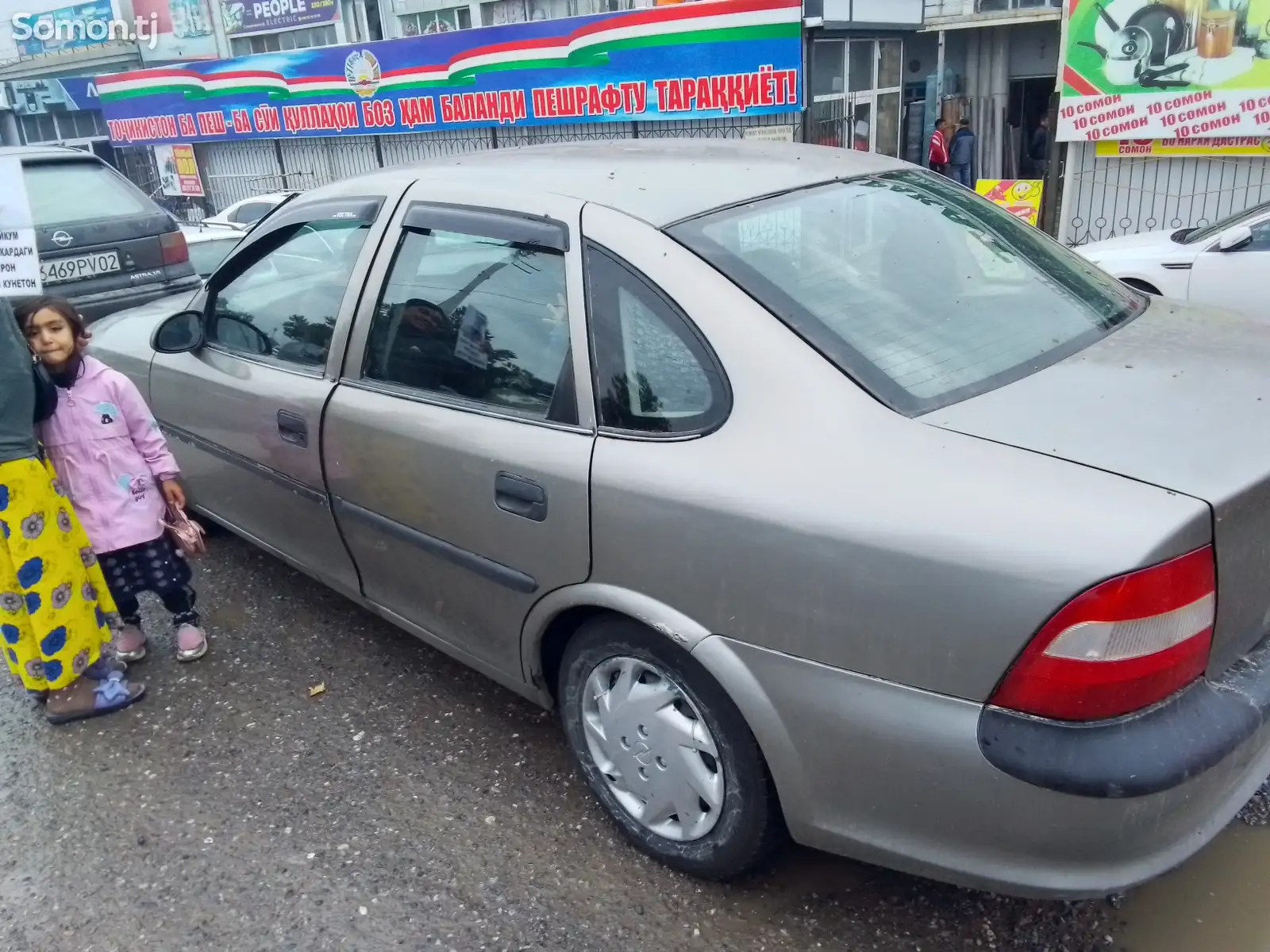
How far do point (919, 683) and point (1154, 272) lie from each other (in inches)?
243

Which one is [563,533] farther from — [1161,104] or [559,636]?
[1161,104]

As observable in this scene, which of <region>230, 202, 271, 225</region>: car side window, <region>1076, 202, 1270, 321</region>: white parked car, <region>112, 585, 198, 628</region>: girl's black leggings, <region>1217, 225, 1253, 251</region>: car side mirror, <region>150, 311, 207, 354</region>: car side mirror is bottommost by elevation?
<region>112, 585, 198, 628</region>: girl's black leggings

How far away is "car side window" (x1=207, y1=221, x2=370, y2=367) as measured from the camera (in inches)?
122

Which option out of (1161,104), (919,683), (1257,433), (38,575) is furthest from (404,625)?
(1161,104)

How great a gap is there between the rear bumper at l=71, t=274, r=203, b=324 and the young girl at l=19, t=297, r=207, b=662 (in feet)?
10.4

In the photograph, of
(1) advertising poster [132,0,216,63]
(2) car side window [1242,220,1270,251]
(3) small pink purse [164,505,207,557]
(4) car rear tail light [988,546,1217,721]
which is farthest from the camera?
(1) advertising poster [132,0,216,63]

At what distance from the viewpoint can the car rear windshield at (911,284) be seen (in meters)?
2.12

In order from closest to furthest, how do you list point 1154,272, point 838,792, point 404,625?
point 838,792 < point 404,625 < point 1154,272

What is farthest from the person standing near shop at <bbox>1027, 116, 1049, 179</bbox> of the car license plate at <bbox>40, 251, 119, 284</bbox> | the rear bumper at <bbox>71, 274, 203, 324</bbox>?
the car license plate at <bbox>40, 251, 119, 284</bbox>

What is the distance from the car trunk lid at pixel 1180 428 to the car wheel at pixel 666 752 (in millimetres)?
801

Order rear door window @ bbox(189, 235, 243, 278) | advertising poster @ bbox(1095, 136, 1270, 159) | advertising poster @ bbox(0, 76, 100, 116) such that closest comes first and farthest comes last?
1. rear door window @ bbox(189, 235, 243, 278)
2. advertising poster @ bbox(1095, 136, 1270, 159)
3. advertising poster @ bbox(0, 76, 100, 116)

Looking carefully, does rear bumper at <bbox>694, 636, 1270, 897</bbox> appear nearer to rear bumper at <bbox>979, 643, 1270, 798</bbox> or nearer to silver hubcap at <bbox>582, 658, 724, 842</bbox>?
rear bumper at <bbox>979, 643, 1270, 798</bbox>

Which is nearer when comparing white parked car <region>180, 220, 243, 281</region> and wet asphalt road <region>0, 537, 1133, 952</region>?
wet asphalt road <region>0, 537, 1133, 952</region>

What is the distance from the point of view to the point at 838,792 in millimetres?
2002
